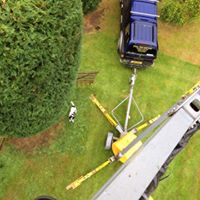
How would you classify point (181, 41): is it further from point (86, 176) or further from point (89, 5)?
point (86, 176)

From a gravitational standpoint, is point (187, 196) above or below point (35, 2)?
below

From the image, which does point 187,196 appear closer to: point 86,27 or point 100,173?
point 100,173

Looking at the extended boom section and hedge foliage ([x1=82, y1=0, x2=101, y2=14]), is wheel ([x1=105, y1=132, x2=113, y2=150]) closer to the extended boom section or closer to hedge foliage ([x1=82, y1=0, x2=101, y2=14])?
hedge foliage ([x1=82, y1=0, x2=101, y2=14])

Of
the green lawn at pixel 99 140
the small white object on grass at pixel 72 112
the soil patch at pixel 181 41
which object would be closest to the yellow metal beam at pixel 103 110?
the green lawn at pixel 99 140

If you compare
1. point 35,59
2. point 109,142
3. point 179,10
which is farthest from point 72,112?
point 179,10

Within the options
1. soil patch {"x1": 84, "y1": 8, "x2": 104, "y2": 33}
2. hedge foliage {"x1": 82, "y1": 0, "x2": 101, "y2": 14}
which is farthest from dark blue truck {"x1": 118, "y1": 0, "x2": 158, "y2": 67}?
hedge foliage {"x1": 82, "y1": 0, "x2": 101, "y2": 14}

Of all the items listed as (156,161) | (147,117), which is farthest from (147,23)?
(156,161)

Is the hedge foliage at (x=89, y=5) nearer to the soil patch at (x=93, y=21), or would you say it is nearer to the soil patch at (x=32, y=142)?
the soil patch at (x=93, y=21)
